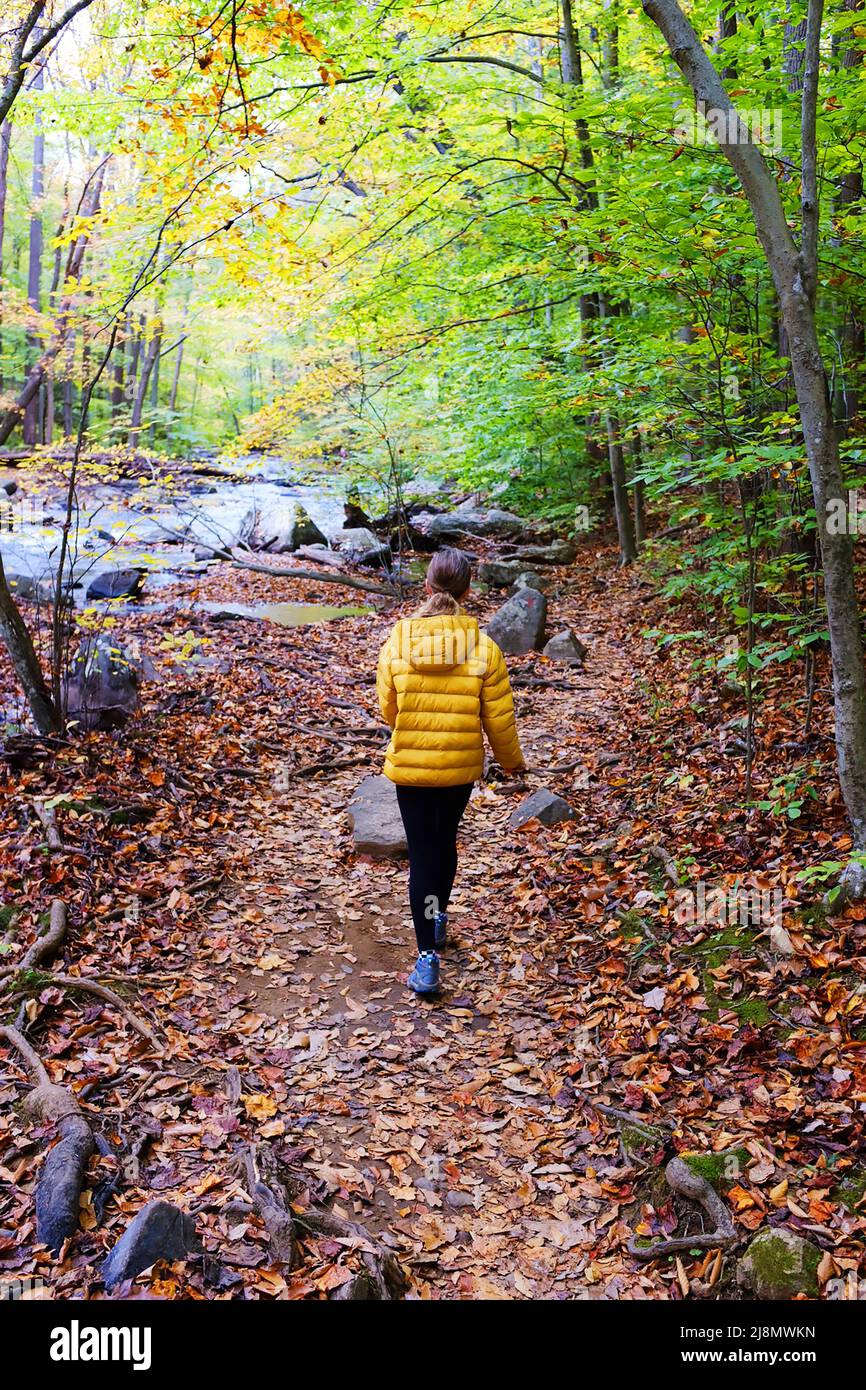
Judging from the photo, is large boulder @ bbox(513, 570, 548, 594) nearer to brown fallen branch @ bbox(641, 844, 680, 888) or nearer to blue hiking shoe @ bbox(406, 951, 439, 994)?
brown fallen branch @ bbox(641, 844, 680, 888)

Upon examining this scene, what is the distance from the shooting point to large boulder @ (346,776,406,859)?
618cm

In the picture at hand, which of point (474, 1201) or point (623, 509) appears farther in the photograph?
point (623, 509)

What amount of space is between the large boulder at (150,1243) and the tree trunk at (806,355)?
132 inches

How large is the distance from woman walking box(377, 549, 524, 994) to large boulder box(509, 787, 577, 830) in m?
2.09

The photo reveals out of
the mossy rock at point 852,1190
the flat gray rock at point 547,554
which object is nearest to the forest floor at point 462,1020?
the mossy rock at point 852,1190

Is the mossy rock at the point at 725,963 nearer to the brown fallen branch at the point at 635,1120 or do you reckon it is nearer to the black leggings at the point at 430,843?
the brown fallen branch at the point at 635,1120

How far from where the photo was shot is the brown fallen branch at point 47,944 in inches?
162

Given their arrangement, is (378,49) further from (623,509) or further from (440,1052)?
(440,1052)

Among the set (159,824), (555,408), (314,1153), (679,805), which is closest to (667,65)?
(555,408)

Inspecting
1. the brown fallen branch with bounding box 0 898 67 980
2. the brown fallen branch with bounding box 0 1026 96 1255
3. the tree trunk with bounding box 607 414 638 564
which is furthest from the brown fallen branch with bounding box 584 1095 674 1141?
the tree trunk with bounding box 607 414 638 564

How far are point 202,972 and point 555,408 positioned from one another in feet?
26.2

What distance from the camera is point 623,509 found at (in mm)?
13695
